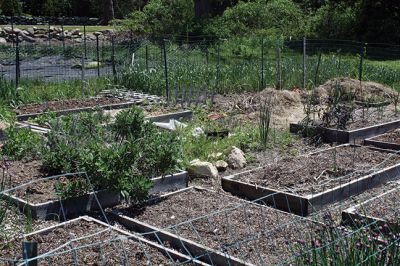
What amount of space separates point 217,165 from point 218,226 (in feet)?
7.36

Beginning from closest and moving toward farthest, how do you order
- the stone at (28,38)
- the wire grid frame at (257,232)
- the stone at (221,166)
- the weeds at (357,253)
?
1. the weeds at (357,253)
2. the wire grid frame at (257,232)
3. the stone at (221,166)
4. the stone at (28,38)

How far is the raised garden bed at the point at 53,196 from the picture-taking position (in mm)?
6082

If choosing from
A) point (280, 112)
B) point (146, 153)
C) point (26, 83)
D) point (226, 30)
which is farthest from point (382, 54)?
point (146, 153)

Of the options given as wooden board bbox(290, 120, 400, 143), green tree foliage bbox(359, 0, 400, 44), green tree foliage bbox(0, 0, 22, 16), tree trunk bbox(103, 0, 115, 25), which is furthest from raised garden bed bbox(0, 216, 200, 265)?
tree trunk bbox(103, 0, 115, 25)

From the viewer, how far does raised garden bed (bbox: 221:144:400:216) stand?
669 centimetres

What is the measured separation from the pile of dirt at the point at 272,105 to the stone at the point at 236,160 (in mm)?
2756

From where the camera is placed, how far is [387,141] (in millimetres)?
9391

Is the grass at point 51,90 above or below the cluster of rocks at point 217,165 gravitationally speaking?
above

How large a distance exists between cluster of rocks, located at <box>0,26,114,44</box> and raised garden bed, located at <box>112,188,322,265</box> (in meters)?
20.4

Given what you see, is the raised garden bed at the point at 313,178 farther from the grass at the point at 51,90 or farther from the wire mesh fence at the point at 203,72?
the grass at the point at 51,90

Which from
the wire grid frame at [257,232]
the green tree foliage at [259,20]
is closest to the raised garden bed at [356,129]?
the wire grid frame at [257,232]

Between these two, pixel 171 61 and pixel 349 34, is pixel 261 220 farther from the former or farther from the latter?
pixel 349 34

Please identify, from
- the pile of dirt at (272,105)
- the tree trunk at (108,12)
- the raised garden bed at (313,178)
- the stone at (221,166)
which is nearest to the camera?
the raised garden bed at (313,178)

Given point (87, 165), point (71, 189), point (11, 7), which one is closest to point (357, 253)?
point (87, 165)
